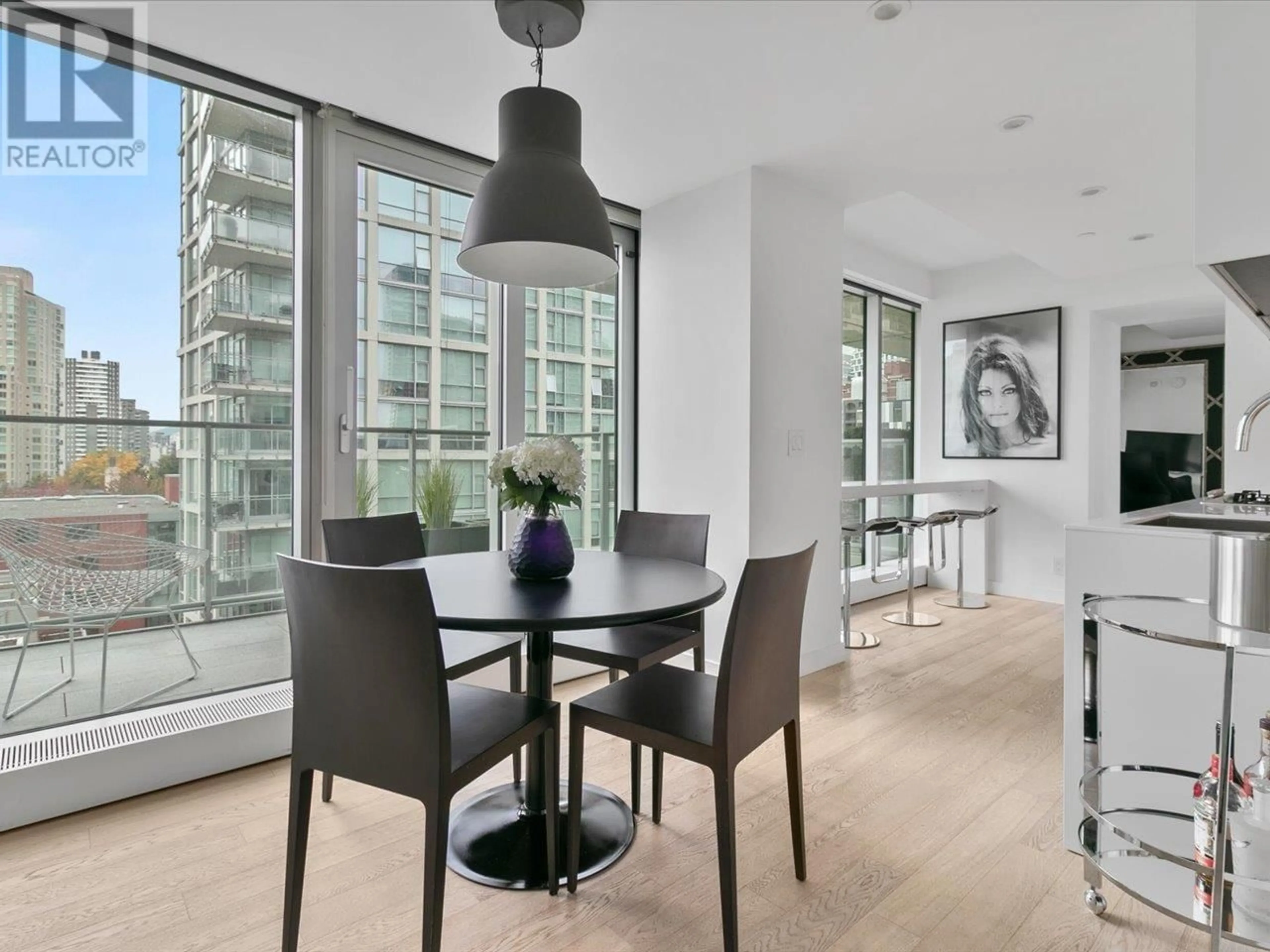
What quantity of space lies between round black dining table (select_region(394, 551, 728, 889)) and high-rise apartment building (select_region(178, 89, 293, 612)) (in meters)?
0.87

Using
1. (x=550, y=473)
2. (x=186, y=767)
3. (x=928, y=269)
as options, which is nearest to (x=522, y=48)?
(x=550, y=473)

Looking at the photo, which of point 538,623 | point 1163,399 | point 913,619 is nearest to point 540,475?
point 538,623

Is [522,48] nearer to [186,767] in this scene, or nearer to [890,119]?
[890,119]

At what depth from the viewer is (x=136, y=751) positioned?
2215 millimetres

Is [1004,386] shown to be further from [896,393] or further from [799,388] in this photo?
[799,388]

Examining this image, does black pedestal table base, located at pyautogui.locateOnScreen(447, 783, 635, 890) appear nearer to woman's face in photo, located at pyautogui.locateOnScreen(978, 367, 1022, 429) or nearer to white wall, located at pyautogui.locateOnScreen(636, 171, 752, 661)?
white wall, located at pyautogui.locateOnScreen(636, 171, 752, 661)

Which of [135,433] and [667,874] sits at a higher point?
[135,433]

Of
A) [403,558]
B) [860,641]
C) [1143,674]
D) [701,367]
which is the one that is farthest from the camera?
[860,641]

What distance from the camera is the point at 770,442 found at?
10.7 ft

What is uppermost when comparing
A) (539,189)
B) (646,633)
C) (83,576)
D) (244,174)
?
(244,174)

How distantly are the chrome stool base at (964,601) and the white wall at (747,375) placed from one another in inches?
73.5

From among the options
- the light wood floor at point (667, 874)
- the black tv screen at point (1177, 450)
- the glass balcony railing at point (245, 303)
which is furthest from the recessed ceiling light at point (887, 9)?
the black tv screen at point (1177, 450)

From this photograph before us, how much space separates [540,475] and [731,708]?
799mm

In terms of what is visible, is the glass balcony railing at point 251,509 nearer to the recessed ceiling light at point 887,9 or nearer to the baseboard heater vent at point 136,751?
the baseboard heater vent at point 136,751
